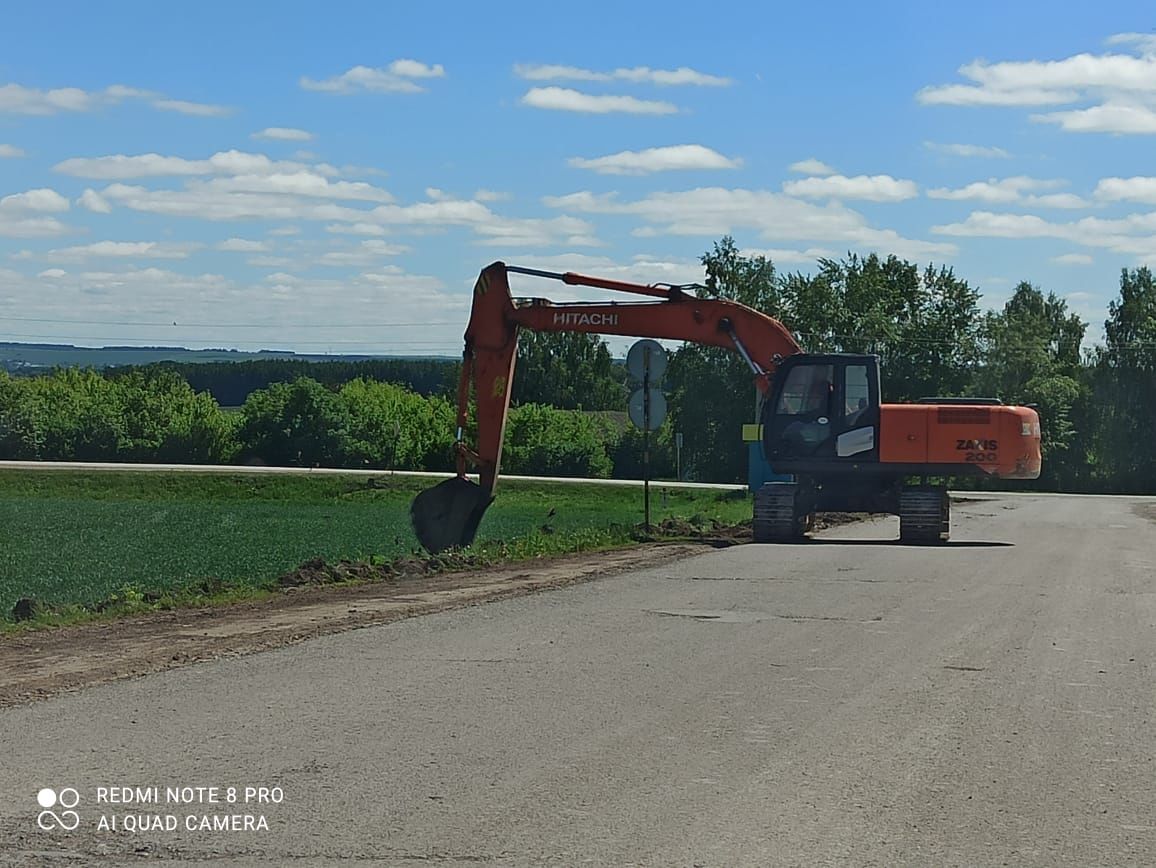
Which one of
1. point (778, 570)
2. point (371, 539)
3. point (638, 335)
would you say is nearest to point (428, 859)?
point (778, 570)

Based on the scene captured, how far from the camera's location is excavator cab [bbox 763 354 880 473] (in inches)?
1001

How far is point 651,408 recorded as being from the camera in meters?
27.1

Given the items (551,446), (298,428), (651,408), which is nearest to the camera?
(651,408)

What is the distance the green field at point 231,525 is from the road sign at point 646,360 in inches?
115

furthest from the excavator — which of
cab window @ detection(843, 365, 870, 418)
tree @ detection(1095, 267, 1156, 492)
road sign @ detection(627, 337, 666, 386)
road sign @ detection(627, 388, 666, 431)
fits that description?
tree @ detection(1095, 267, 1156, 492)

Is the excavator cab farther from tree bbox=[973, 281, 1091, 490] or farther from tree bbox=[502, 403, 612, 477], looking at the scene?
tree bbox=[973, 281, 1091, 490]

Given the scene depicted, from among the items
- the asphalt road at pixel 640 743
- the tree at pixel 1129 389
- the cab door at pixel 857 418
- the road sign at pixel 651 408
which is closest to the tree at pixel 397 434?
the tree at pixel 1129 389

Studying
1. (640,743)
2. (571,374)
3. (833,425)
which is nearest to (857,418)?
(833,425)

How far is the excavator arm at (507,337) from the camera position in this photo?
77.9 ft

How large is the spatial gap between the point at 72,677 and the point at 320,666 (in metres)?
1.73

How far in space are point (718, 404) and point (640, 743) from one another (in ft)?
246

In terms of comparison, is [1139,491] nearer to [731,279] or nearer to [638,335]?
[731,279]

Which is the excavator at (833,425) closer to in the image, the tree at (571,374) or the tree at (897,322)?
the tree at (897,322)

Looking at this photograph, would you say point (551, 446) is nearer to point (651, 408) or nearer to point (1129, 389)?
point (1129, 389)
